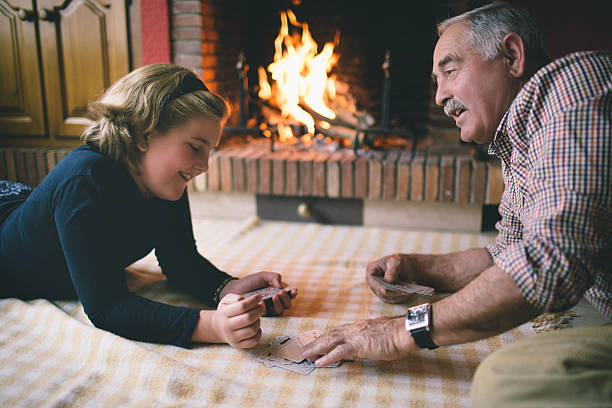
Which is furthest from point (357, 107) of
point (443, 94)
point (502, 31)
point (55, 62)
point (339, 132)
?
point (502, 31)

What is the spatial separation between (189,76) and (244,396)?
2.98 ft

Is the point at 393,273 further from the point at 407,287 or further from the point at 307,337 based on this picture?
the point at 307,337

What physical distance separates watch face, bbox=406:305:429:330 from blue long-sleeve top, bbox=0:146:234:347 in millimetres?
579

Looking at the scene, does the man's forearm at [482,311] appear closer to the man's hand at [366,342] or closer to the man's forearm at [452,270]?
the man's hand at [366,342]

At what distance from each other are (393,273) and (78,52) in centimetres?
221

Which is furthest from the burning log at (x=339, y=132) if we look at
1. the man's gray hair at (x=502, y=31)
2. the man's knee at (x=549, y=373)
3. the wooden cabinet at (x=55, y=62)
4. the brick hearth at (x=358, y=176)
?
the man's knee at (x=549, y=373)

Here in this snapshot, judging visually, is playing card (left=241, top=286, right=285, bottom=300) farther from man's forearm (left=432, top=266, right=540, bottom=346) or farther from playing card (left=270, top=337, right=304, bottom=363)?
man's forearm (left=432, top=266, right=540, bottom=346)

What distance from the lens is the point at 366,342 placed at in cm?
123

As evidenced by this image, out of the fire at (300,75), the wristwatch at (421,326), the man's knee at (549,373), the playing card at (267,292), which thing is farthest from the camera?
the fire at (300,75)

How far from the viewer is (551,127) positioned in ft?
3.45

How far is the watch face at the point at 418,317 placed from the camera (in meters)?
1.15

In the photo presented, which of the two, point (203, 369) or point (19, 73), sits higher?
point (19, 73)

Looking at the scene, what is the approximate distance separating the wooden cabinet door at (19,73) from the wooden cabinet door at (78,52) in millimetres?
65

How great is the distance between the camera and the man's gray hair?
1.29 m
